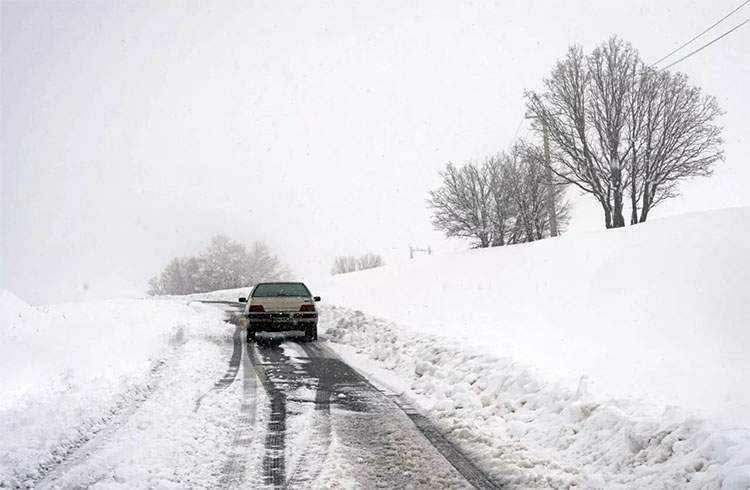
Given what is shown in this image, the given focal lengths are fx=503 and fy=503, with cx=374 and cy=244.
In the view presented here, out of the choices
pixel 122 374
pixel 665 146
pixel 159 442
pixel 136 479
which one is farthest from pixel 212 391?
pixel 665 146

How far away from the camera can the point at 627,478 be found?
3939 mm

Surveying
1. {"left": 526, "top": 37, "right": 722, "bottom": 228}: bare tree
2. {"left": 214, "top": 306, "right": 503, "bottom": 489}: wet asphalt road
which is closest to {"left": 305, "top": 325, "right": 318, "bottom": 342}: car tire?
{"left": 214, "top": 306, "right": 503, "bottom": 489}: wet asphalt road

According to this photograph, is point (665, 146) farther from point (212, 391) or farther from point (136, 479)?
point (136, 479)

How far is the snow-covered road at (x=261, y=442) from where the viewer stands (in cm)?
411

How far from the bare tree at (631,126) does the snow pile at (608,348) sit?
4.52m

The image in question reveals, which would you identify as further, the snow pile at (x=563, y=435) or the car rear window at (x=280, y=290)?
the car rear window at (x=280, y=290)

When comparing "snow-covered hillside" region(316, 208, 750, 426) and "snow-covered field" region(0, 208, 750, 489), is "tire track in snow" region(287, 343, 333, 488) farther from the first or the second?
"snow-covered hillside" region(316, 208, 750, 426)

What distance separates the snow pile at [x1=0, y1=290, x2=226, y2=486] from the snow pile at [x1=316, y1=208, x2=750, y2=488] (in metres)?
4.16

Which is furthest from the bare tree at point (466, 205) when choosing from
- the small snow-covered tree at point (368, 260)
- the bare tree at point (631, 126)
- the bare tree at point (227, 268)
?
the small snow-covered tree at point (368, 260)

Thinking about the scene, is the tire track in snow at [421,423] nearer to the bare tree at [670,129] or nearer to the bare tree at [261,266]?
the bare tree at [670,129]

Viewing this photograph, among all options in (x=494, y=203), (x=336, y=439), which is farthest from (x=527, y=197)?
(x=336, y=439)

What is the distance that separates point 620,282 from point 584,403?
953 cm

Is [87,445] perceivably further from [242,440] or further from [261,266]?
[261,266]

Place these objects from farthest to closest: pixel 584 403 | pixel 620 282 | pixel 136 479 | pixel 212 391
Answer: pixel 620 282
pixel 212 391
pixel 584 403
pixel 136 479
